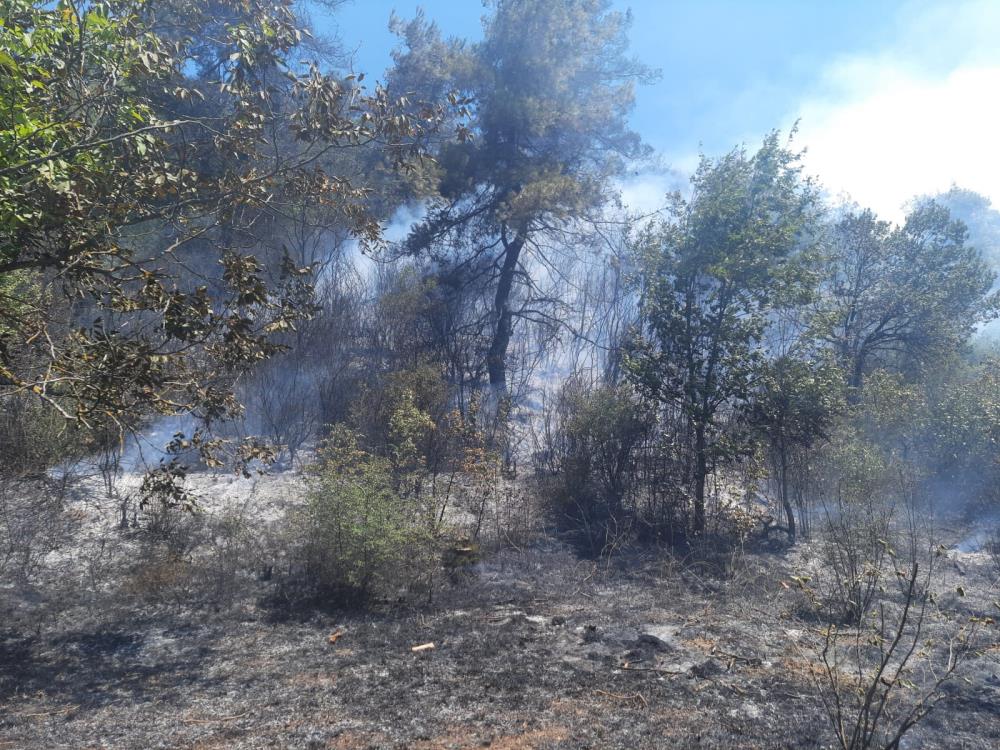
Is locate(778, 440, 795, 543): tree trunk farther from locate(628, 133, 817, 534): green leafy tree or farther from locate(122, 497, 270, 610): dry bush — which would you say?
locate(122, 497, 270, 610): dry bush

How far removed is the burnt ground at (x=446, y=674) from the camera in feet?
15.3

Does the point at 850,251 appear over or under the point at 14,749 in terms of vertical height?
over

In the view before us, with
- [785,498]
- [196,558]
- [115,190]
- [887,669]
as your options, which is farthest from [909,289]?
[115,190]

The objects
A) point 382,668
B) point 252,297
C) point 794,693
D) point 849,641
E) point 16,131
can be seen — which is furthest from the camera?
point 849,641

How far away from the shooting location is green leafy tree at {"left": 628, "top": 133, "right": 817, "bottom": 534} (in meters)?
10.5

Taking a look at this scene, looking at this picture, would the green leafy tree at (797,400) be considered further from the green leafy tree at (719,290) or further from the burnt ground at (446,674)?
the burnt ground at (446,674)

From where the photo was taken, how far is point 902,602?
795cm

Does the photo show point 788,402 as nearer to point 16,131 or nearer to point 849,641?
point 849,641

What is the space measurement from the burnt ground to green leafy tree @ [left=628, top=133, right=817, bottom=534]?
3355 millimetres

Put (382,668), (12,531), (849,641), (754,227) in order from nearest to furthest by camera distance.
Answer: (382,668)
(849,641)
(12,531)
(754,227)

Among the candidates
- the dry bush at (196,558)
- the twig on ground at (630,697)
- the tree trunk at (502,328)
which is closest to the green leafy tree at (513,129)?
Answer: the tree trunk at (502,328)

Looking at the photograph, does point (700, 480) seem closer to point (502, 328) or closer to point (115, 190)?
point (502, 328)

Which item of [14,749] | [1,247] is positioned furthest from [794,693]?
[1,247]

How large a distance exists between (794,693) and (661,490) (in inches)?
249
